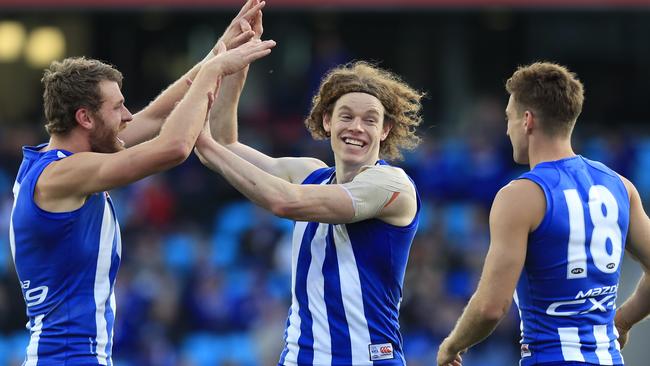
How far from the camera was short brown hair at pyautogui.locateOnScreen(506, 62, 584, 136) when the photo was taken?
5680 mm

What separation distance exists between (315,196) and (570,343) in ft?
4.70

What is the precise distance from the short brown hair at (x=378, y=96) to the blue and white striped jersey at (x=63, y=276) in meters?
1.34

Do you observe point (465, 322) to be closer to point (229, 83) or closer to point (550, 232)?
point (550, 232)

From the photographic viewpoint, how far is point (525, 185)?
552 centimetres

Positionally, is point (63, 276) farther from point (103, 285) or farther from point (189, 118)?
point (189, 118)

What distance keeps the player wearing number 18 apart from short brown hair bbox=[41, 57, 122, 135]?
2092 millimetres

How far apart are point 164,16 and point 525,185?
41.6 ft

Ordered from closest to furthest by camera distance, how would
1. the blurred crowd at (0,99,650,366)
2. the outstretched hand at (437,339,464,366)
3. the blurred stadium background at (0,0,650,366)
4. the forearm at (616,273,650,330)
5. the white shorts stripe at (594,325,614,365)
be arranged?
the white shorts stripe at (594,325,614,365), the outstretched hand at (437,339,464,366), the forearm at (616,273,650,330), the blurred crowd at (0,99,650,366), the blurred stadium background at (0,0,650,366)

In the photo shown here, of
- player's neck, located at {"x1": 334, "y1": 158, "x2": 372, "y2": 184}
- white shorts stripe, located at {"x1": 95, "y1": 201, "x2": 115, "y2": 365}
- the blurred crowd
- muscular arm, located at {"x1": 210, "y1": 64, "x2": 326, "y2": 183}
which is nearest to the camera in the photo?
white shorts stripe, located at {"x1": 95, "y1": 201, "x2": 115, "y2": 365}

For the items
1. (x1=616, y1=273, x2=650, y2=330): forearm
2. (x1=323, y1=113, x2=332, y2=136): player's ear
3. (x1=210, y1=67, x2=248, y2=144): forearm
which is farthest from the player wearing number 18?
(x1=210, y1=67, x2=248, y2=144): forearm

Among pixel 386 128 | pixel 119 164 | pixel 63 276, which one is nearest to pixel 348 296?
pixel 386 128

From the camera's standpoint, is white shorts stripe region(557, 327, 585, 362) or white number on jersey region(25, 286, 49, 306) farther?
white number on jersey region(25, 286, 49, 306)

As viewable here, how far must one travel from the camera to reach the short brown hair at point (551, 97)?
5680 mm

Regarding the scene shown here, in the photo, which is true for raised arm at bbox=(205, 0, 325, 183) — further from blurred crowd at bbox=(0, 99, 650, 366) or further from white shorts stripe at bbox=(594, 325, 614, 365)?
blurred crowd at bbox=(0, 99, 650, 366)
